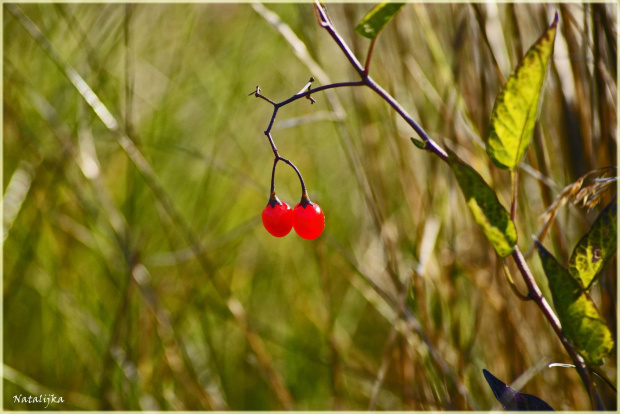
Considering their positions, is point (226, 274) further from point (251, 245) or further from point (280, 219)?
point (280, 219)

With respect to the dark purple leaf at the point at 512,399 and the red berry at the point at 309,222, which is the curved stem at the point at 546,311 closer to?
the dark purple leaf at the point at 512,399

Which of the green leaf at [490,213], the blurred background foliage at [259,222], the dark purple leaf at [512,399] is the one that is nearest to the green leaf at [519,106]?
the green leaf at [490,213]

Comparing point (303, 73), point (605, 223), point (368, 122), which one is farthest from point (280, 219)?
point (303, 73)

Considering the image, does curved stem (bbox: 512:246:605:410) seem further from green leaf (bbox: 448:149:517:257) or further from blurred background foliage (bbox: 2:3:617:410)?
blurred background foliage (bbox: 2:3:617:410)

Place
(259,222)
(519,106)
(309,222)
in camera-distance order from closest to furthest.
A: (519,106) → (309,222) → (259,222)

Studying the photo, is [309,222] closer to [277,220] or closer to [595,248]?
[277,220]

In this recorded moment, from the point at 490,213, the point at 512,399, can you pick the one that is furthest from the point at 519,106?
the point at 512,399
